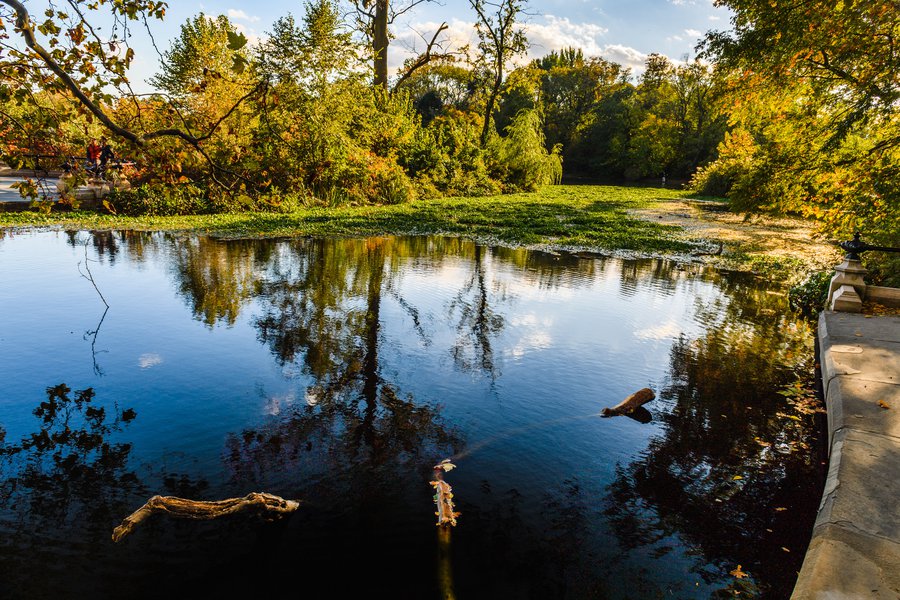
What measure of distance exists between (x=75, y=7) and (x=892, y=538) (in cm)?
672

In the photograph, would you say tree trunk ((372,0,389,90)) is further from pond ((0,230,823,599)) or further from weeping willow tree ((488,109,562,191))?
pond ((0,230,823,599))

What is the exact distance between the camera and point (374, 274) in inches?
447

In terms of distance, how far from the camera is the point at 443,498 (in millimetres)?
3869

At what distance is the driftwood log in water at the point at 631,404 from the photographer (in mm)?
5418

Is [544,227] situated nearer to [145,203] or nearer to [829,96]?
[829,96]

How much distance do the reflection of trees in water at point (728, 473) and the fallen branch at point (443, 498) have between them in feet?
3.91

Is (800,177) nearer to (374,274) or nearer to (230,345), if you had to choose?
(374,274)

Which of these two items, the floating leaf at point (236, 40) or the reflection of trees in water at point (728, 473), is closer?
the floating leaf at point (236, 40)

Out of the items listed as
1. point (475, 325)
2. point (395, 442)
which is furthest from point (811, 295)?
point (395, 442)

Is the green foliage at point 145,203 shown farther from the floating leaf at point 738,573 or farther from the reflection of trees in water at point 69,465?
the floating leaf at point 738,573

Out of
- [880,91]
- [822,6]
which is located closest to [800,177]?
[880,91]

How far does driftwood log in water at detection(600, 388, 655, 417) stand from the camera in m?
5.42

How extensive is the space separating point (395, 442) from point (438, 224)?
15.0 meters

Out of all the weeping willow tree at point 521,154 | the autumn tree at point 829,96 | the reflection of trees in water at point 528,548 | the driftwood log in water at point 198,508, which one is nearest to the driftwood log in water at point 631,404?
the reflection of trees in water at point 528,548
